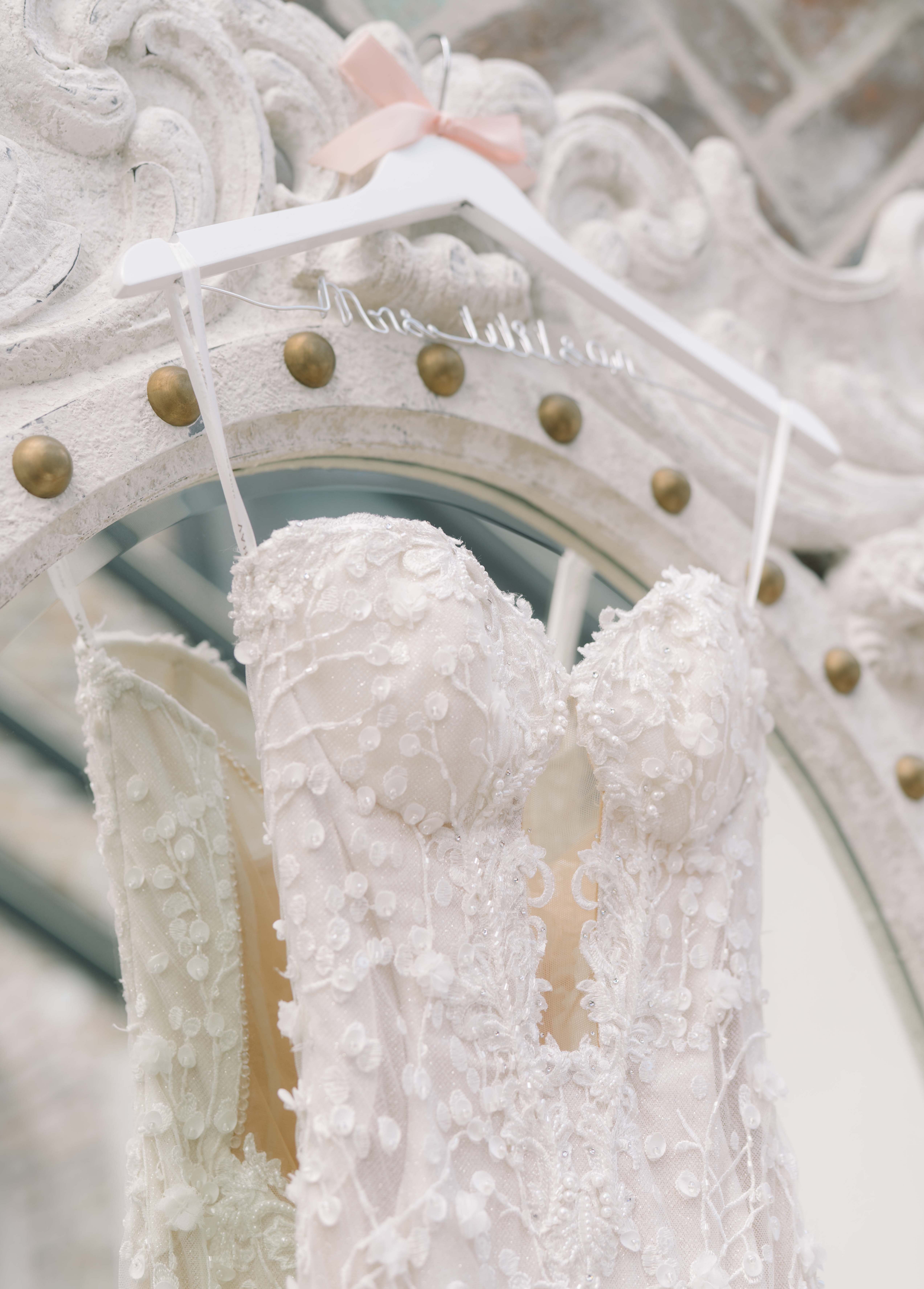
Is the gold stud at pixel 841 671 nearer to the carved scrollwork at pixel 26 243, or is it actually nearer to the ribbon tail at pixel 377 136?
the ribbon tail at pixel 377 136

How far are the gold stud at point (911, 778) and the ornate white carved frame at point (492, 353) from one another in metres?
0.01

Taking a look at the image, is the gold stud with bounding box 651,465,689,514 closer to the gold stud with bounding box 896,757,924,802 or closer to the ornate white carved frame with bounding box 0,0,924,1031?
the ornate white carved frame with bounding box 0,0,924,1031

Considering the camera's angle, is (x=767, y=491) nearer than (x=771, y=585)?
Yes

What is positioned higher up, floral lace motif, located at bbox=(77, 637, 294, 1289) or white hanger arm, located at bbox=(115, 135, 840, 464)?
white hanger arm, located at bbox=(115, 135, 840, 464)

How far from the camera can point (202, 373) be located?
814 mm

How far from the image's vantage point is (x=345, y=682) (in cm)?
76

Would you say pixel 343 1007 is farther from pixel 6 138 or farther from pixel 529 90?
pixel 529 90

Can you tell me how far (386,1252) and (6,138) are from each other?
2.92 ft

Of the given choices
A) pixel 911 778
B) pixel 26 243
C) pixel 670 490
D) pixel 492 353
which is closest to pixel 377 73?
pixel 492 353

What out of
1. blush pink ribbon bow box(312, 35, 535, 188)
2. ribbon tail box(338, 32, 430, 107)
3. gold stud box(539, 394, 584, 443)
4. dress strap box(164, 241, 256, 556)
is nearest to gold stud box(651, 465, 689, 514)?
gold stud box(539, 394, 584, 443)

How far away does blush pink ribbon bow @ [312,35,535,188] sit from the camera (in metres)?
1.03

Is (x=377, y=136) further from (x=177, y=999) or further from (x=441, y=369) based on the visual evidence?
(x=177, y=999)

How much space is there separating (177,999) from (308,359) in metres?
0.55

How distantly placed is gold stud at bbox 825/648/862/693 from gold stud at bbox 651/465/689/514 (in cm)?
27
